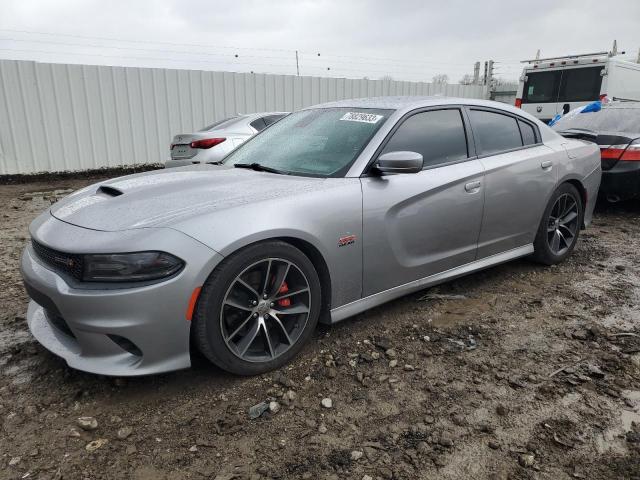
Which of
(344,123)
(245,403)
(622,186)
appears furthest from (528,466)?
(622,186)

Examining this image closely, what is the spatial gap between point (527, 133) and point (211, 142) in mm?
4698

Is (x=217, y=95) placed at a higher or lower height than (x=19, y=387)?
higher

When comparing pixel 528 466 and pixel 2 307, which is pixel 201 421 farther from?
pixel 2 307

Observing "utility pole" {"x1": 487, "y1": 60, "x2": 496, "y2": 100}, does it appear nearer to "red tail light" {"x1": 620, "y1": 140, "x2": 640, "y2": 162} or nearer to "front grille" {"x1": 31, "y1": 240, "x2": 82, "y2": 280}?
"red tail light" {"x1": 620, "y1": 140, "x2": 640, "y2": 162}

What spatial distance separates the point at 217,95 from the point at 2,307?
29.0ft

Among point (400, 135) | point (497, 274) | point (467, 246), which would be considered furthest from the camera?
point (497, 274)

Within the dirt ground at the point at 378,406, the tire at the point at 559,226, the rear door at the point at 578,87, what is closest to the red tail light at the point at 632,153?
the tire at the point at 559,226

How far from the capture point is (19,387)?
8.28ft

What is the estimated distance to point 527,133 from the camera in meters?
4.05

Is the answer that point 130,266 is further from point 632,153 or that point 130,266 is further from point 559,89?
point 559,89

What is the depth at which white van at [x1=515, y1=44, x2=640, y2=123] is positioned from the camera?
10828mm

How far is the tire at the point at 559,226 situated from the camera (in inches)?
162

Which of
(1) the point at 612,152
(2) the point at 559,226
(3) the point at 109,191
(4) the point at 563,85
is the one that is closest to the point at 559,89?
(4) the point at 563,85

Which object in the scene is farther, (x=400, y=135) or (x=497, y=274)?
(x=497, y=274)
